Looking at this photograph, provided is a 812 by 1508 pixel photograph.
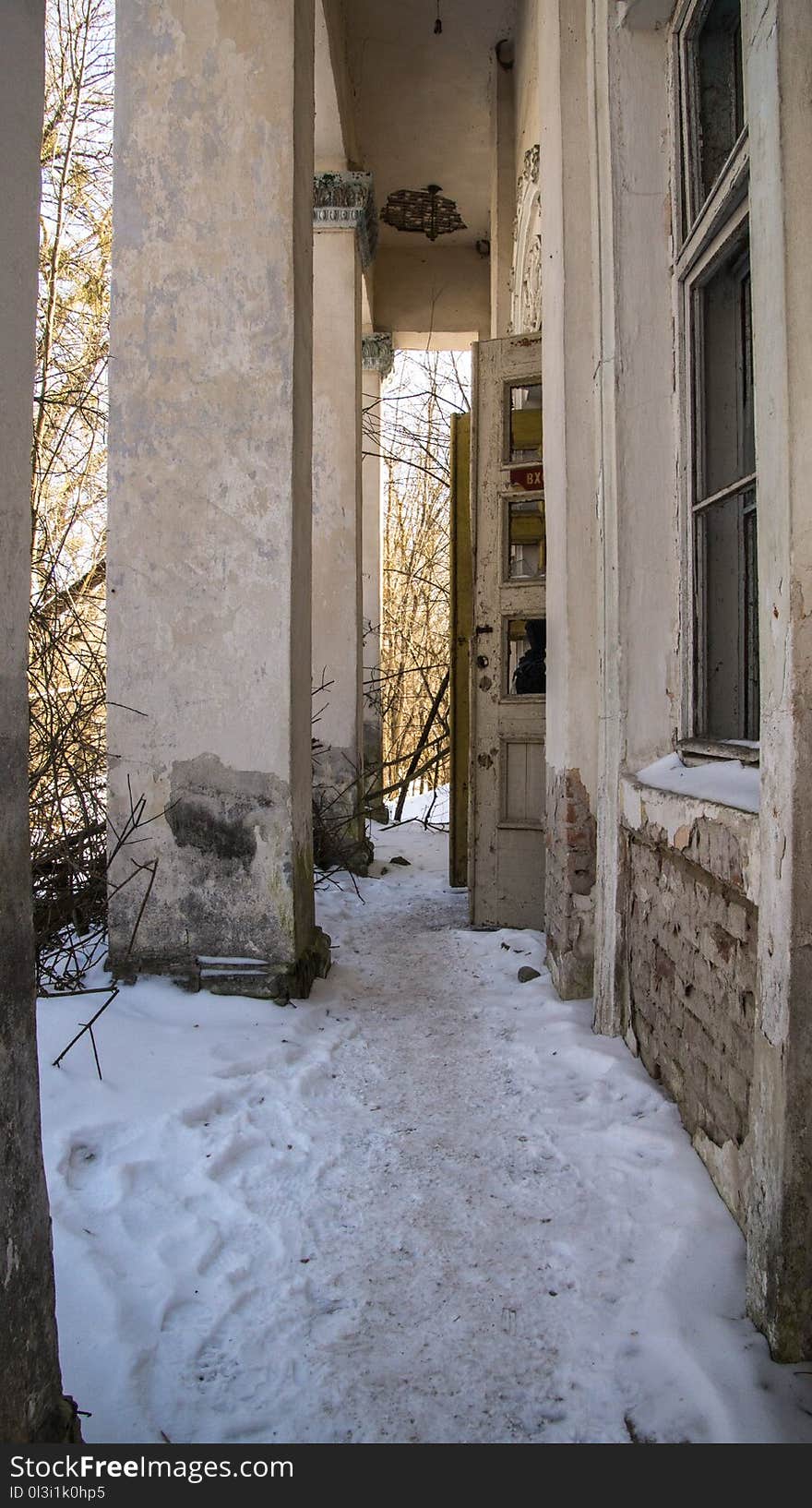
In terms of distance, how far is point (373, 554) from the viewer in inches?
366

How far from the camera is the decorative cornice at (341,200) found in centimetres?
638

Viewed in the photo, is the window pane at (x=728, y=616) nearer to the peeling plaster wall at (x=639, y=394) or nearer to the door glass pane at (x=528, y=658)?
the peeling plaster wall at (x=639, y=394)

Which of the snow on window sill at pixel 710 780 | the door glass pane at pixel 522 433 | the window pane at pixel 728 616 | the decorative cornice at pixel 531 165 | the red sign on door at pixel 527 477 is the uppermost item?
the decorative cornice at pixel 531 165

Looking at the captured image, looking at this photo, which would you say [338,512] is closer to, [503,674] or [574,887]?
[503,674]

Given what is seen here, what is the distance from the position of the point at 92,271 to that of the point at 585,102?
304 cm

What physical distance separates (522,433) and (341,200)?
9.77ft

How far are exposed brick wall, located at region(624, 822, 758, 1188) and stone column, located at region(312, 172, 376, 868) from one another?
144 inches

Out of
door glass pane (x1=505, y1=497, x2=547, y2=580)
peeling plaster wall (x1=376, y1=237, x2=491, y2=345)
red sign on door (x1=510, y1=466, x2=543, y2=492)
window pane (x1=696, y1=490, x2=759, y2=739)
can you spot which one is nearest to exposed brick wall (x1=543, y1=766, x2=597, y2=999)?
window pane (x1=696, y1=490, x2=759, y2=739)

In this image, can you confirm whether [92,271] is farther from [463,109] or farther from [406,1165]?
[406,1165]

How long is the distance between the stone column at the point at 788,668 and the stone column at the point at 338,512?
15.6 feet

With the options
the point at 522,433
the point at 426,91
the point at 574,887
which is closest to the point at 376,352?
the point at 426,91

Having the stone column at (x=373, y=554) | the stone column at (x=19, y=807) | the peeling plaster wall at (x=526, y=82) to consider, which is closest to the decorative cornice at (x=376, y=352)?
the stone column at (x=373, y=554)

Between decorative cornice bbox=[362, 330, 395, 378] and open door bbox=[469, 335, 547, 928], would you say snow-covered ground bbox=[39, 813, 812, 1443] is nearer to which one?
open door bbox=[469, 335, 547, 928]

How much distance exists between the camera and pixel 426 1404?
1417 millimetres
